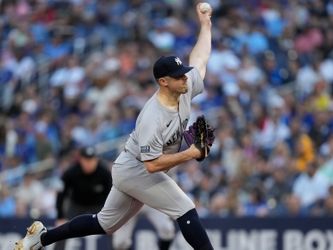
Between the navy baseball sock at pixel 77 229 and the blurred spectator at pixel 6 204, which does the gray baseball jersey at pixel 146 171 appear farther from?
the blurred spectator at pixel 6 204

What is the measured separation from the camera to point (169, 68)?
9.90m

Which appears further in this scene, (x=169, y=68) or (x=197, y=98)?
(x=197, y=98)

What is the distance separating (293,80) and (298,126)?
174 centimetres

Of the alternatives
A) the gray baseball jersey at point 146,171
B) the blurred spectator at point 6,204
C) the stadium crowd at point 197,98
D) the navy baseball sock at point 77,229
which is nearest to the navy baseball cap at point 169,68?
the gray baseball jersey at point 146,171

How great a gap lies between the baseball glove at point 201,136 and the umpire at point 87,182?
330 cm

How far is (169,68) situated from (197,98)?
908 centimetres

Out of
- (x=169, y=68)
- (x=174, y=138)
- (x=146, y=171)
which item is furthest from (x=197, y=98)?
(x=169, y=68)

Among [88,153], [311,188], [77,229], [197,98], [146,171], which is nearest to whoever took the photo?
[146,171]

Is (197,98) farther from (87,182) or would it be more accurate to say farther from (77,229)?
(77,229)

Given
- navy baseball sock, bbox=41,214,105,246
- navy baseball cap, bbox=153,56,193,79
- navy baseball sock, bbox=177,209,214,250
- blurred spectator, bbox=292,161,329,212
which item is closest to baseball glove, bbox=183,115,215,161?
navy baseball cap, bbox=153,56,193,79

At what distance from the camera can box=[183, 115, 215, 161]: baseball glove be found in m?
9.71

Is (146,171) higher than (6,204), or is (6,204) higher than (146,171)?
(146,171)

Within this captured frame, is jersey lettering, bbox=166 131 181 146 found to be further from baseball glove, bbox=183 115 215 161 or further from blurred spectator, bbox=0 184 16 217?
blurred spectator, bbox=0 184 16 217

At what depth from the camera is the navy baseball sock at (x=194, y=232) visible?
33.0ft
